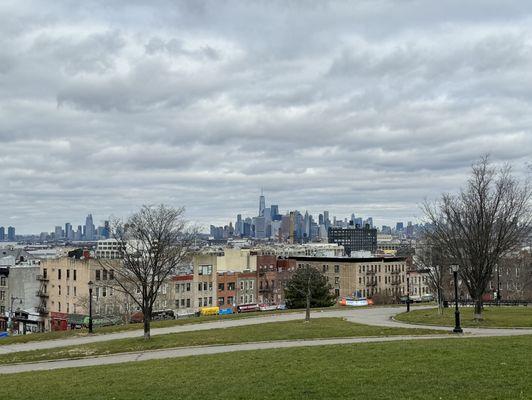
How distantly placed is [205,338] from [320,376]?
17578mm

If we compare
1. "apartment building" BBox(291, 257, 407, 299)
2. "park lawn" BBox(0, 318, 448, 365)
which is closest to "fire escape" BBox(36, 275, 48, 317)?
"apartment building" BBox(291, 257, 407, 299)

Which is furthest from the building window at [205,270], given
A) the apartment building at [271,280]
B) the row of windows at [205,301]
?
the apartment building at [271,280]

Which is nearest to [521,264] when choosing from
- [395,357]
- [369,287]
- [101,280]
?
[369,287]

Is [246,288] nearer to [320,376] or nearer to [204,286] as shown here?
[204,286]

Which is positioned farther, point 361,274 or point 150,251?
point 361,274

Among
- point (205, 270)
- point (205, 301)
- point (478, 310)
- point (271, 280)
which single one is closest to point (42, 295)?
point (205, 301)

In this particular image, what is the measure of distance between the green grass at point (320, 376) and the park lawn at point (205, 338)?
23.5 feet

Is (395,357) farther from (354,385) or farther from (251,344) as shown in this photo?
(251,344)

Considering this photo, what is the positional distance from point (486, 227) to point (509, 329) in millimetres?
8299

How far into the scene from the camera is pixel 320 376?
18.5 m

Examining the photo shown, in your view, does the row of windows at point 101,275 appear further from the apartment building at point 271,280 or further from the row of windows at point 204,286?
the apartment building at point 271,280

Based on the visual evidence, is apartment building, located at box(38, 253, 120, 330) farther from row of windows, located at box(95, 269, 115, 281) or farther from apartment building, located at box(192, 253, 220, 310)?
apartment building, located at box(192, 253, 220, 310)

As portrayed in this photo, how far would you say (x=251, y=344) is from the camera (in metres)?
32.1

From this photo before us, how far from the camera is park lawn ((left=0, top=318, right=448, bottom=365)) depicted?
31.7m
